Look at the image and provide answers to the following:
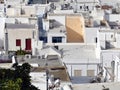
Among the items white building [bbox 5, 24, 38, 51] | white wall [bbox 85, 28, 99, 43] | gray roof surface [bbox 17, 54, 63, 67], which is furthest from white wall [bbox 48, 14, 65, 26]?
gray roof surface [bbox 17, 54, 63, 67]

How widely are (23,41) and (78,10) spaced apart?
1206 cm

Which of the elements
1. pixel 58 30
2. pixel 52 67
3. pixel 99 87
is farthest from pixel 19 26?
pixel 99 87

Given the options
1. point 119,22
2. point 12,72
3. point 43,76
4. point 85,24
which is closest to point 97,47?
point 85,24

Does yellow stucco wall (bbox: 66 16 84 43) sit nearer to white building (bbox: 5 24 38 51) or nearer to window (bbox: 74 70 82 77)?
white building (bbox: 5 24 38 51)

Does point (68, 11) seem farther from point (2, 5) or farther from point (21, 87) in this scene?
point (21, 87)

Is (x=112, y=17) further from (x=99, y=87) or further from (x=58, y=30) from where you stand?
(x=99, y=87)

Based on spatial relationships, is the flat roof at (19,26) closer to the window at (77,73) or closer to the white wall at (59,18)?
the white wall at (59,18)

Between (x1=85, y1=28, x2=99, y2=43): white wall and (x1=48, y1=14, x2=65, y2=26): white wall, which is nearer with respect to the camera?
(x1=85, y1=28, x2=99, y2=43): white wall

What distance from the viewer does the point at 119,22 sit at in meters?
46.4

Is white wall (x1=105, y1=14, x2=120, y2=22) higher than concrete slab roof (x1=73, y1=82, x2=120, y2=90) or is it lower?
lower

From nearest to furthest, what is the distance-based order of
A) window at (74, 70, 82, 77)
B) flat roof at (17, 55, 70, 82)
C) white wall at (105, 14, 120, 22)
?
1. flat roof at (17, 55, 70, 82)
2. window at (74, 70, 82, 77)
3. white wall at (105, 14, 120, 22)

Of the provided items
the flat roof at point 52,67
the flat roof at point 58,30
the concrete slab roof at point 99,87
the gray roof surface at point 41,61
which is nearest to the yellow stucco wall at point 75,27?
the flat roof at point 58,30

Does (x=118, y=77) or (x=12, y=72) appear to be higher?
(x=12, y=72)

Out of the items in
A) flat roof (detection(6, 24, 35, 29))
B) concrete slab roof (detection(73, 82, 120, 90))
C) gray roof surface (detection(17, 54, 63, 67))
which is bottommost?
gray roof surface (detection(17, 54, 63, 67))
